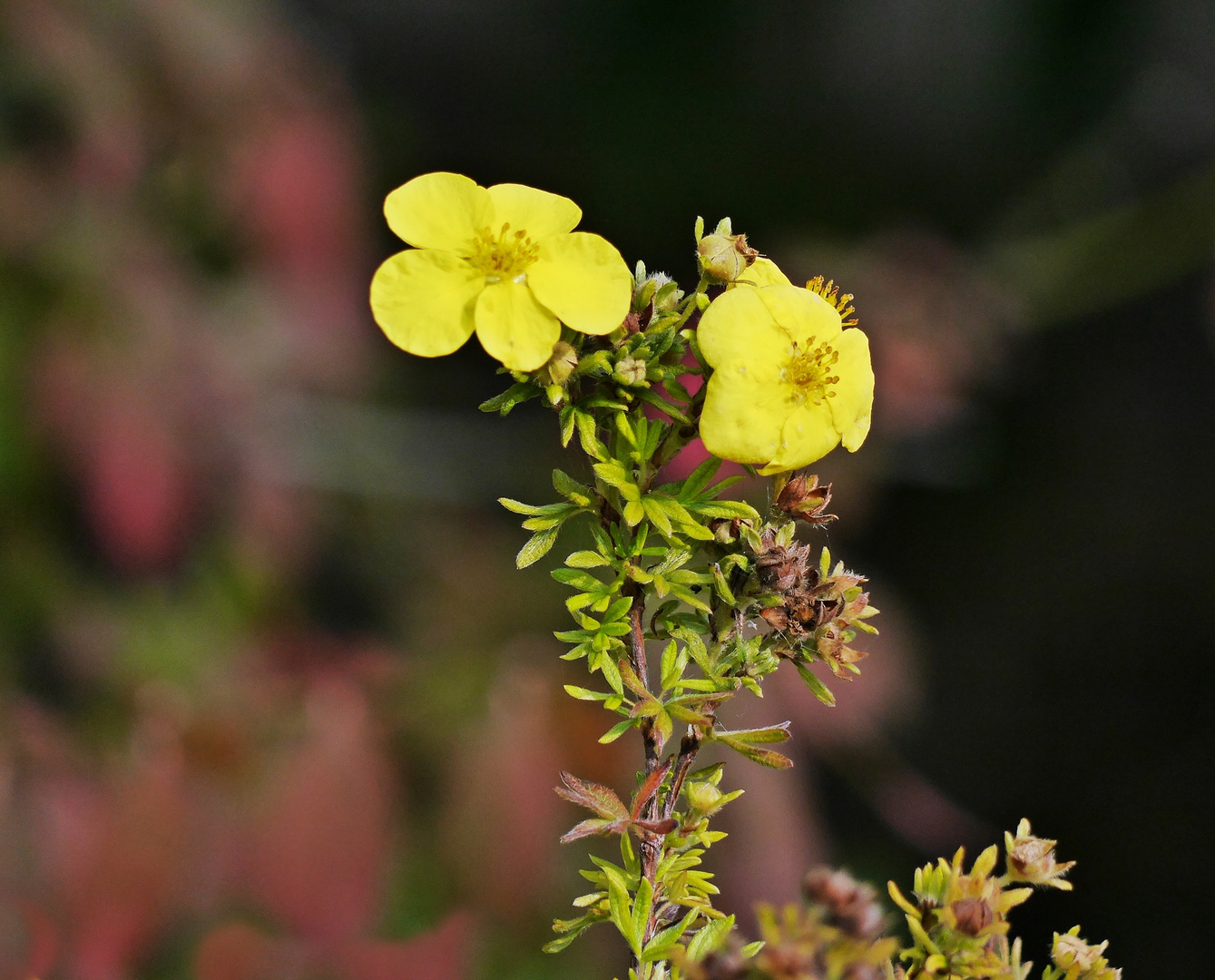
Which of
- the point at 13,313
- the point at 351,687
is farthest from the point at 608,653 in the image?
the point at 13,313

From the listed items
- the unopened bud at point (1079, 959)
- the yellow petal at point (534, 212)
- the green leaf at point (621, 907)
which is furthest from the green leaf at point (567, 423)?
the unopened bud at point (1079, 959)

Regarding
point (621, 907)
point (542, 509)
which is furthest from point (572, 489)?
point (621, 907)

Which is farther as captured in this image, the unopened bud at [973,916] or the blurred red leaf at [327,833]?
the blurred red leaf at [327,833]

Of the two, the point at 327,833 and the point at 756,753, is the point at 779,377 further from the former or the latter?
the point at 327,833

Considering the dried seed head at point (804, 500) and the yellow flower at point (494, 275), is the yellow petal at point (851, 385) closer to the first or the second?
the dried seed head at point (804, 500)

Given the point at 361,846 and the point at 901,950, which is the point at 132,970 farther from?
the point at 901,950
